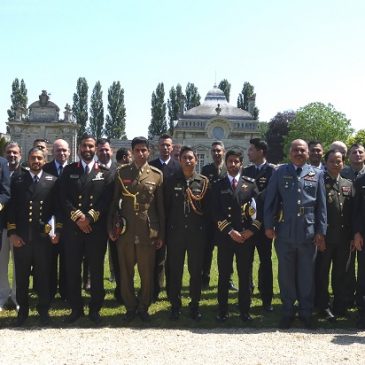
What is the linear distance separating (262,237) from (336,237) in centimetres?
129

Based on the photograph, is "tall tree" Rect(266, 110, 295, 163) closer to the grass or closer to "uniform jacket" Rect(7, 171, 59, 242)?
the grass

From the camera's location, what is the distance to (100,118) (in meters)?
72.1

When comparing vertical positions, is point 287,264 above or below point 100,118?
below

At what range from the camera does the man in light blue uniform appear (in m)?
6.69

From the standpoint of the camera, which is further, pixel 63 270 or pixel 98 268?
pixel 63 270

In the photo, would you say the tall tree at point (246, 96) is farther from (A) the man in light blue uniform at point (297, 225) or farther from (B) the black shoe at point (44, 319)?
(B) the black shoe at point (44, 319)

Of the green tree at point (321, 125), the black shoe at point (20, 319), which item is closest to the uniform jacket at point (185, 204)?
the black shoe at point (20, 319)

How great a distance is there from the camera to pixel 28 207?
6715 millimetres

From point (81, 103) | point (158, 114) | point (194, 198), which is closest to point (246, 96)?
point (158, 114)

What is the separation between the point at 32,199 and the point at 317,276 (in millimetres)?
4311

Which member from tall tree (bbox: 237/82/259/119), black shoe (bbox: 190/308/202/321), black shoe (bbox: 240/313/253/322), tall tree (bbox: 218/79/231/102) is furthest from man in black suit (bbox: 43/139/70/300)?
tall tree (bbox: 218/79/231/102)

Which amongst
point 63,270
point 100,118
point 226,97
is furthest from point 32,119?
point 63,270

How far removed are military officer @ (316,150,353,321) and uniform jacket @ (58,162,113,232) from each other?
322 cm

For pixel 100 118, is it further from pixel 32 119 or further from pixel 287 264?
pixel 287 264
